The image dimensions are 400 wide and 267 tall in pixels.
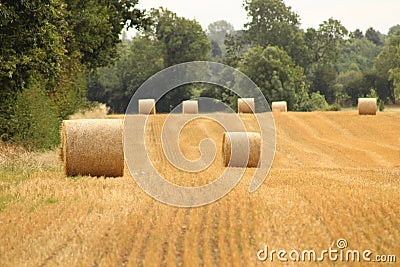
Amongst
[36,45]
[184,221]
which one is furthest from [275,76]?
[184,221]

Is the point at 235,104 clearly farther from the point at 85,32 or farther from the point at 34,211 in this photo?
the point at 34,211

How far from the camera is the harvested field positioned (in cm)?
846

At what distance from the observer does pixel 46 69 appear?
20.0m

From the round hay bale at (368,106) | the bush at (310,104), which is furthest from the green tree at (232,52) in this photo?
the round hay bale at (368,106)

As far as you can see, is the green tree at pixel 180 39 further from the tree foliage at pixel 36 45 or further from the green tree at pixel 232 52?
the tree foliage at pixel 36 45

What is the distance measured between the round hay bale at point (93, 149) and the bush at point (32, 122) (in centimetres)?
623

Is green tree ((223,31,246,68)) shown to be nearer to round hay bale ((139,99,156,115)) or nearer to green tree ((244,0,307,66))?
green tree ((244,0,307,66))

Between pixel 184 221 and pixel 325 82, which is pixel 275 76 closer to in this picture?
pixel 325 82

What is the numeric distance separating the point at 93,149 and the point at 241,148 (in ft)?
23.1

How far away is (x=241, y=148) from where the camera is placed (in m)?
20.6

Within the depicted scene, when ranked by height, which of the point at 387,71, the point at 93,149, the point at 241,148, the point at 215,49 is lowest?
the point at 241,148

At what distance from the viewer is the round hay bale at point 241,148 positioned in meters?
20.4

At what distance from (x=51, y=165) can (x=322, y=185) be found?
8813 mm

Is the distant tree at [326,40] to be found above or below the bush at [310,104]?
above
